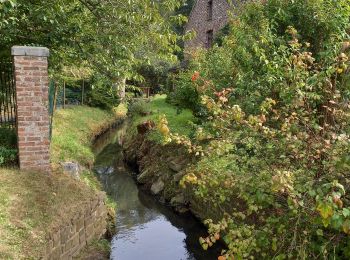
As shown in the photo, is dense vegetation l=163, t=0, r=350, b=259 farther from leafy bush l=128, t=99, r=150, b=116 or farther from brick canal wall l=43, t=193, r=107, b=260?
leafy bush l=128, t=99, r=150, b=116

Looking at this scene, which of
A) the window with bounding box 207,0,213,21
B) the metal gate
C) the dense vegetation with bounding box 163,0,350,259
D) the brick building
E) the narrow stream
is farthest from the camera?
the window with bounding box 207,0,213,21

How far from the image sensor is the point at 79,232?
730 cm

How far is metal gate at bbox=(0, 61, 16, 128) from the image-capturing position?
8398 mm

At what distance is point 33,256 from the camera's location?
220 inches

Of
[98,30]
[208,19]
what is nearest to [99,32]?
[98,30]

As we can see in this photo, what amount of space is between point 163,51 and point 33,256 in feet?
14.9

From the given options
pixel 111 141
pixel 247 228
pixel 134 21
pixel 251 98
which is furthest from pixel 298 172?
pixel 111 141

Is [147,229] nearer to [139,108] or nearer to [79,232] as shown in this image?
[79,232]

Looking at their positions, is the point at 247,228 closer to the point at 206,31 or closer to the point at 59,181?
the point at 59,181

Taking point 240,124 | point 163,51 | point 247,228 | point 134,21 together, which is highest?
point 134,21

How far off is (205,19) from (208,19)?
0.48 metres

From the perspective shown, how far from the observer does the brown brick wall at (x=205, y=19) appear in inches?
1035

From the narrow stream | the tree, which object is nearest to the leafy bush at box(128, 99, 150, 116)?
the narrow stream

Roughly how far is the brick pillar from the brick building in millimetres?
19199
